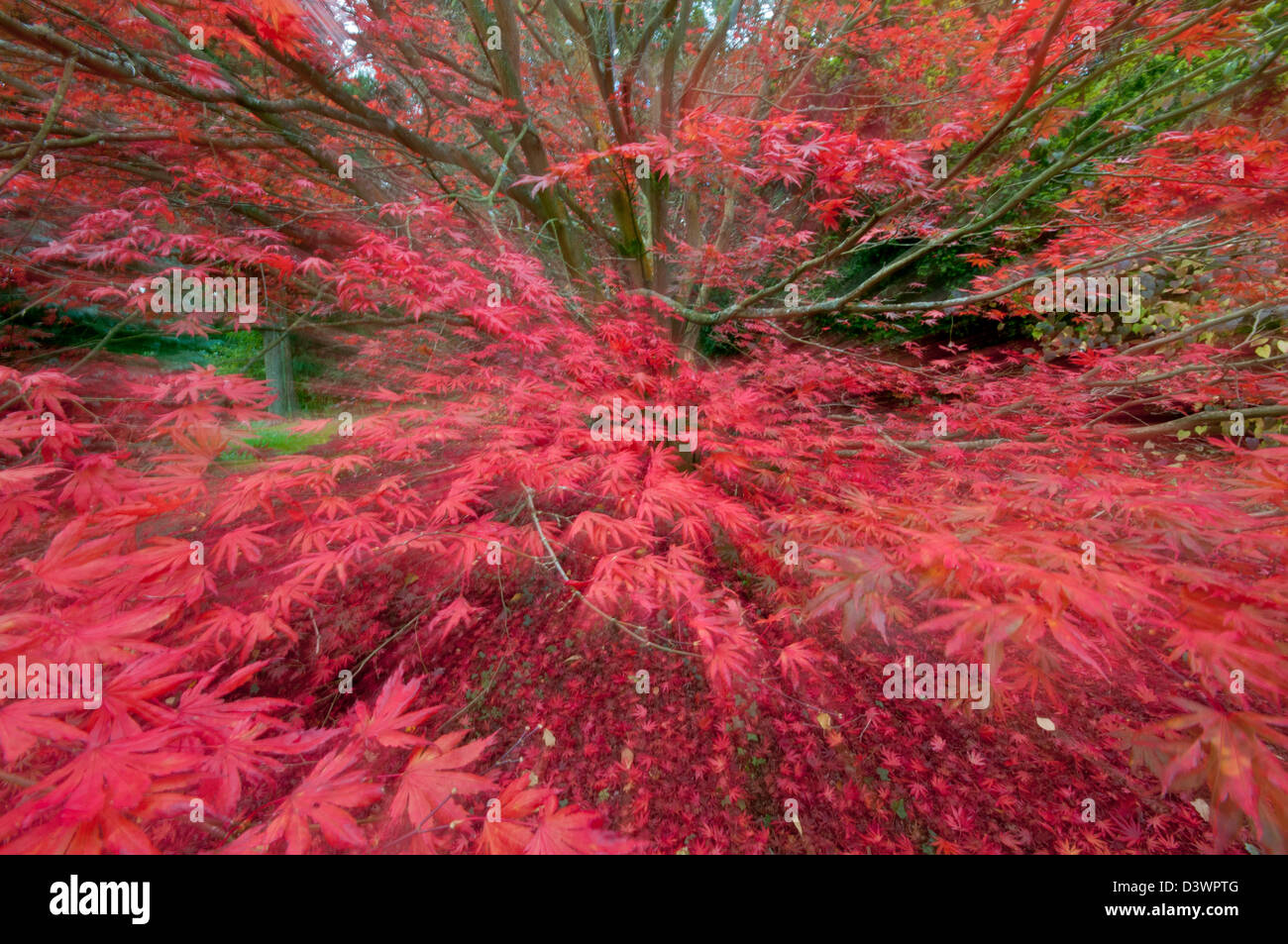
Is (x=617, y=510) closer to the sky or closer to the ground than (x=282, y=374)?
closer to the ground

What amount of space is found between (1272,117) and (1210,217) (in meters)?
3.52

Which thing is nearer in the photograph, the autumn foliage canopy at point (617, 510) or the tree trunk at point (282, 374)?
the autumn foliage canopy at point (617, 510)

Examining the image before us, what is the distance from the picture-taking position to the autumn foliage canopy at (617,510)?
106 centimetres

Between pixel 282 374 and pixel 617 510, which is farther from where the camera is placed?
pixel 282 374

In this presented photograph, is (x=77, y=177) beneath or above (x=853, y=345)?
above

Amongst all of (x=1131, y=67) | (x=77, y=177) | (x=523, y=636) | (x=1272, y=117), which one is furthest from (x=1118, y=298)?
(x=77, y=177)

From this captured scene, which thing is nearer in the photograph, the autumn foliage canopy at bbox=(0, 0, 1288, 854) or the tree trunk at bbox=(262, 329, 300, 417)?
the autumn foliage canopy at bbox=(0, 0, 1288, 854)

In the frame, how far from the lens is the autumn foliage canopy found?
106 centimetres

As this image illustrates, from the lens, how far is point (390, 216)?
4.03m

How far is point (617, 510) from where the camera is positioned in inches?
90.7

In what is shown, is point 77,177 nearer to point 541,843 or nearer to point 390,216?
point 390,216

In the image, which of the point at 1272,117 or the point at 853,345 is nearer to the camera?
the point at 1272,117
